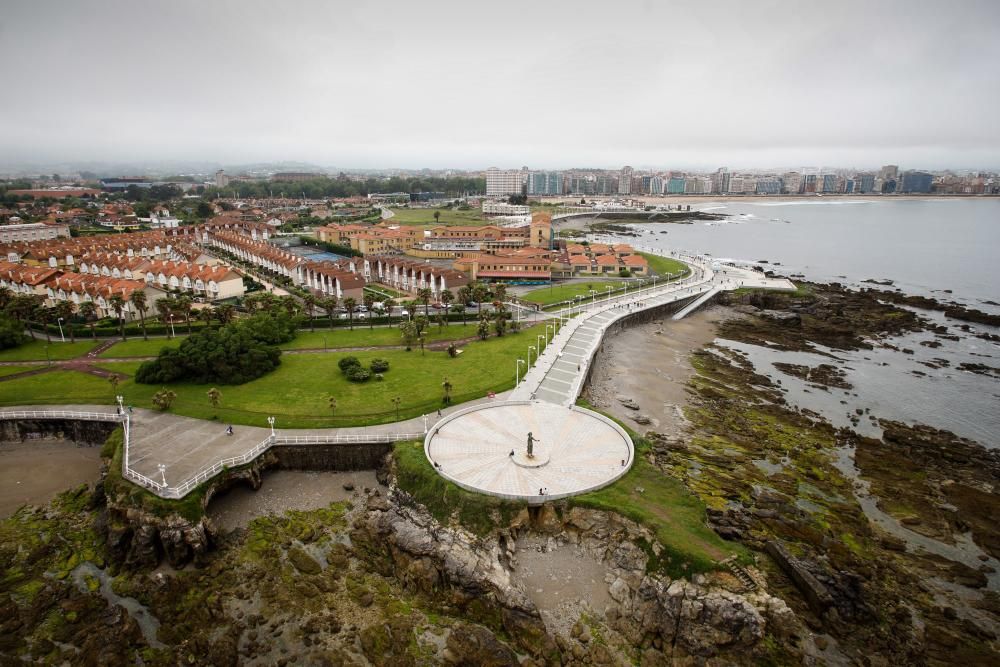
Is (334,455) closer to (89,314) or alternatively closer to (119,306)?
(119,306)

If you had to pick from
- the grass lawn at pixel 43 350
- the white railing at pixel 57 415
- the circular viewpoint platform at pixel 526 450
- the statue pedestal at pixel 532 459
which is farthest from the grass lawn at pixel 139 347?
the statue pedestal at pixel 532 459

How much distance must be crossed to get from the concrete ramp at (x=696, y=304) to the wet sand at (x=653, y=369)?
2.69ft

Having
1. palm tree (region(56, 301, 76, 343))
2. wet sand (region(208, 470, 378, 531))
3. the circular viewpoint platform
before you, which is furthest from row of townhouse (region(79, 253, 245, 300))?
the circular viewpoint platform

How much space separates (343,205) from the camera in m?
199

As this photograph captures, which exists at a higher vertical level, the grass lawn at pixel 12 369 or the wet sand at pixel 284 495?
the grass lawn at pixel 12 369

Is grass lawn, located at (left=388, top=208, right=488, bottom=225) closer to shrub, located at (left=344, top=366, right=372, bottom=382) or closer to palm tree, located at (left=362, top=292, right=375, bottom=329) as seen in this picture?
palm tree, located at (left=362, top=292, right=375, bottom=329)

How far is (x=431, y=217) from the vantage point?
171 meters

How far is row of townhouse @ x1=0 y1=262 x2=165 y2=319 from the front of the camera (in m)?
62.4

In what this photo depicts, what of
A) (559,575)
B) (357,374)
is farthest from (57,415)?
(559,575)

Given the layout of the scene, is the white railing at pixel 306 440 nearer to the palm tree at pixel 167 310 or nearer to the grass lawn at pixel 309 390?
the grass lawn at pixel 309 390

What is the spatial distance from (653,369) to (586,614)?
32.4m

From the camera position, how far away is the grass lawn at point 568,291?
7419 centimetres

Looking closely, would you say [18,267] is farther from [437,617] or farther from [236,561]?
[437,617]

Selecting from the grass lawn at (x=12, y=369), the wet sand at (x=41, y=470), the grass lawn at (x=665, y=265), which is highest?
the grass lawn at (x=665, y=265)
